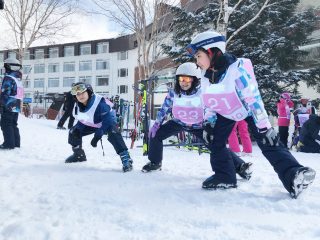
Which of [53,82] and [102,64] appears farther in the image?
[53,82]

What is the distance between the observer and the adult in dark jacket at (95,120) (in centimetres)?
458

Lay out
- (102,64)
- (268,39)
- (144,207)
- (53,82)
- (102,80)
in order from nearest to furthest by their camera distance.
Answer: (144,207)
(268,39)
(102,64)
(102,80)
(53,82)

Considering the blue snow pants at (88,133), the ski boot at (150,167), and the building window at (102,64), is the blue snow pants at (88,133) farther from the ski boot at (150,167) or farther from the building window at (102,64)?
the building window at (102,64)

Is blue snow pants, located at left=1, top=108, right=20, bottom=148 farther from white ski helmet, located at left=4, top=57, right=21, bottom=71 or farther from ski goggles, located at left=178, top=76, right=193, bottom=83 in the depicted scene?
ski goggles, located at left=178, top=76, right=193, bottom=83

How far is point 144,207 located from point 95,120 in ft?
7.38

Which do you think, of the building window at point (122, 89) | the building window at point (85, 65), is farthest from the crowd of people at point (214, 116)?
the building window at point (85, 65)

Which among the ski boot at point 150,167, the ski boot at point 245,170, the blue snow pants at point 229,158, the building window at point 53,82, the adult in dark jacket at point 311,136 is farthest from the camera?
the building window at point 53,82

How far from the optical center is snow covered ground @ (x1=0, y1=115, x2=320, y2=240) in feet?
7.46

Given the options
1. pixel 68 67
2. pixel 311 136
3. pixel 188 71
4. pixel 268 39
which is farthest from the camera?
pixel 68 67

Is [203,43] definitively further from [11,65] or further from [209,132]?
[11,65]

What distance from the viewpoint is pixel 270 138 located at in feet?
10.4

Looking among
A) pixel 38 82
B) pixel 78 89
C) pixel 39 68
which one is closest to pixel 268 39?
pixel 78 89

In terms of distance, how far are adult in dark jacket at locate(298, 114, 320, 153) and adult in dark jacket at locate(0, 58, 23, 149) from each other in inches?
258

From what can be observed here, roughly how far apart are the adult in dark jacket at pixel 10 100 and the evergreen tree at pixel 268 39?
7.76 meters
